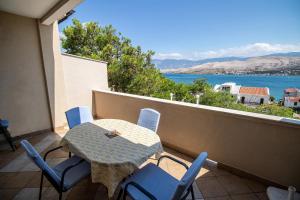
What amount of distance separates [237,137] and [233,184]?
0.64m

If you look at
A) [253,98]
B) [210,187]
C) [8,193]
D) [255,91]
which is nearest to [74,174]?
[8,193]

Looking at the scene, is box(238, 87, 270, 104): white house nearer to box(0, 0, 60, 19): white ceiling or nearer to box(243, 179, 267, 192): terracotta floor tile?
box(243, 179, 267, 192): terracotta floor tile

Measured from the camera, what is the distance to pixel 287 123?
199 centimetres

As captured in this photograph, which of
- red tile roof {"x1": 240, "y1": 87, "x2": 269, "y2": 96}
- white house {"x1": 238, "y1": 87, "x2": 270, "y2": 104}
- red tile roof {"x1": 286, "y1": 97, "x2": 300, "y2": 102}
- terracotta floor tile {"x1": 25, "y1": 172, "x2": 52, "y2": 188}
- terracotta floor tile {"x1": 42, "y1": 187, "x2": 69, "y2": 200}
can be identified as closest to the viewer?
terracotta floor tile {"x1": 42, "y1": 187, "x2": 69, "y2": 200}

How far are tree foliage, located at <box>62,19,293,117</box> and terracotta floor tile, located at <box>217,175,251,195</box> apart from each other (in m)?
8.05

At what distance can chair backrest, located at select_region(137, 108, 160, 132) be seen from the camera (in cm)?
259

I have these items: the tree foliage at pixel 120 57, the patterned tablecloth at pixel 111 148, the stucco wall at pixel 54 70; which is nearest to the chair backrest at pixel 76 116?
the patterned tablecloth at pixel 111 148

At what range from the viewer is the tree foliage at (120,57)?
9.76 m

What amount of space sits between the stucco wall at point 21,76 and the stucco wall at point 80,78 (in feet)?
2.05

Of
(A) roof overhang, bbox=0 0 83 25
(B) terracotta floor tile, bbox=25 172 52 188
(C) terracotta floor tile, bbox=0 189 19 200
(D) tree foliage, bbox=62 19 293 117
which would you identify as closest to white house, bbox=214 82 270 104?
(D) tree foliage, bbox=62 19 293 117

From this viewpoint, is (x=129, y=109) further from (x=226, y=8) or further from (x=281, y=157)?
(x=226, y=8)

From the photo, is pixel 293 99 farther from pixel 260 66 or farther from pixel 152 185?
pixel 152 185

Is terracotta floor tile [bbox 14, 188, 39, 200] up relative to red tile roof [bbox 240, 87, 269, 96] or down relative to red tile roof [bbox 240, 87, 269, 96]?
up

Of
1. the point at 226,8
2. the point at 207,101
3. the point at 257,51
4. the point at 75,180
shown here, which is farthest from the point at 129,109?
the point at 257,51
